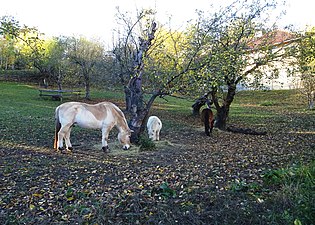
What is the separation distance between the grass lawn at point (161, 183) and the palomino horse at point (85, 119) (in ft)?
1.56

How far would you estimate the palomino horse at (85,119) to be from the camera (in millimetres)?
7902

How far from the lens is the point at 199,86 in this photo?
8.30 m

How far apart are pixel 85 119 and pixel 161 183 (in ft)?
11.5

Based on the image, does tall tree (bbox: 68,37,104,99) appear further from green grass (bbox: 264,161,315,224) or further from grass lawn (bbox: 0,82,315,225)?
green grass (bbox: 264,161,315,224)

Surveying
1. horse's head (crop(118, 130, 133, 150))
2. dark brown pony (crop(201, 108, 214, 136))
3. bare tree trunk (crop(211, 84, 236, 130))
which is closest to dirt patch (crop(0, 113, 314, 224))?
horse's head (crop(118, 130, 133, 150))

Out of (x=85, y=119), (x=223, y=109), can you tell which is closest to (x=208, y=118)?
(x=223, y=109)

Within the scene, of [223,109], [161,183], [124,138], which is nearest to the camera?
A: [161,183]

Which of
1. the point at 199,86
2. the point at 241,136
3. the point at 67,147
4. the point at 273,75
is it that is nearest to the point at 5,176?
the point at 67,147

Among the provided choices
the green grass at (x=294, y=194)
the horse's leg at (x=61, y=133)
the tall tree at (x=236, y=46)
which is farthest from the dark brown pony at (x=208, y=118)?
the green grass at (x=294, y=194)

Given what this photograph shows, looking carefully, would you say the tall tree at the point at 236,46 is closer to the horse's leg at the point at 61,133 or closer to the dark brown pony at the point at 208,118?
the dark brown pony at the point at 208,118

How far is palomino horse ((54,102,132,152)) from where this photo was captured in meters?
7.90

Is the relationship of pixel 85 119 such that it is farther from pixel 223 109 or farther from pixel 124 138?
pixel 223 109

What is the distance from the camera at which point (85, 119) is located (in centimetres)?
793

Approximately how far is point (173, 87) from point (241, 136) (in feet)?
13.6
